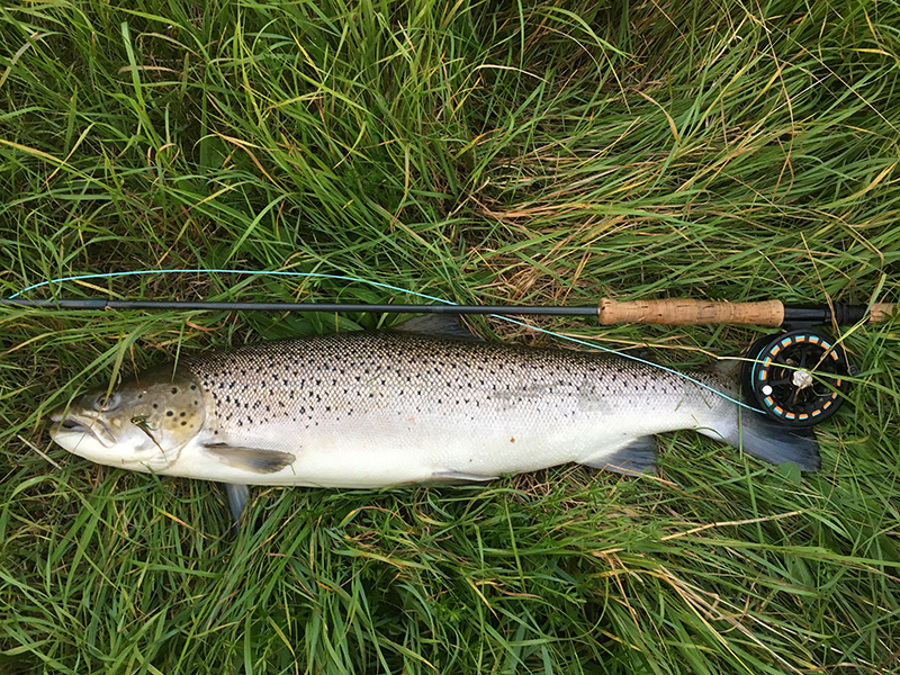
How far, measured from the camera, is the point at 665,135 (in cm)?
220

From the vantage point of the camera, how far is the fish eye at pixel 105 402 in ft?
6.31

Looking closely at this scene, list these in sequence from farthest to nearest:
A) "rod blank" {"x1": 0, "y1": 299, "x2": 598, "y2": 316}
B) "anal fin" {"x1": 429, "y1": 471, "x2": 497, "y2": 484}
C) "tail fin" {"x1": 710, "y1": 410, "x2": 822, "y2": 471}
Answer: "tail fin" {"x1": 710, "y1": 410, "x2": 822, "y2": 471} → "anal fin" {"x1": 429, "y1": 471, "x2": 497, "y2": 484} → "rod blank" {"x1": 0, "y1": 299, "x2": 598, "y2": 316}

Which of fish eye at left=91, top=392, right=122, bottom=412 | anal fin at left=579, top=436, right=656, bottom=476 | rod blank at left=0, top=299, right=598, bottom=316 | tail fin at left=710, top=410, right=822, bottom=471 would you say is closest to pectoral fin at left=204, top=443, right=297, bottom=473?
fish eye at left=91, top=392, right=122, bottom=412

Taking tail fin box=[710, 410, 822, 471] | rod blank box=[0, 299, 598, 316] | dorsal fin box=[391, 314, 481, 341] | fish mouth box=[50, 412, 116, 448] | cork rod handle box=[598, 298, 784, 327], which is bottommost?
fish mouth box=[50, 412, 116, 448]

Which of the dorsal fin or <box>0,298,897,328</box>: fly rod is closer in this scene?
<box>0,298,897,328</box>: fly rod

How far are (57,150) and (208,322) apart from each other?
895 mm

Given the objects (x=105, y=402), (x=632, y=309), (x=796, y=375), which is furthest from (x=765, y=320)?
(x=105, y=402)

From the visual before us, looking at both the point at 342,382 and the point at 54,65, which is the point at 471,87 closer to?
the point at 342,382

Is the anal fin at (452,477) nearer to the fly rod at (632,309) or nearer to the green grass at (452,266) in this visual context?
the green grass at (452,266)

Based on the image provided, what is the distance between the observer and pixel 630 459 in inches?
84.1

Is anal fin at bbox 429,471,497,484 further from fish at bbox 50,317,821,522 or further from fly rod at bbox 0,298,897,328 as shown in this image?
fly rod at bbox 0,298,897,328

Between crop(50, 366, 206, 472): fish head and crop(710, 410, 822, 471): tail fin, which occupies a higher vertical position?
crop(710, 410, 822, 471): tail fin

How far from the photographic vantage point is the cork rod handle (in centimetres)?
196

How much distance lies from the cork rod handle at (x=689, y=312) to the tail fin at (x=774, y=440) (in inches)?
15.9
